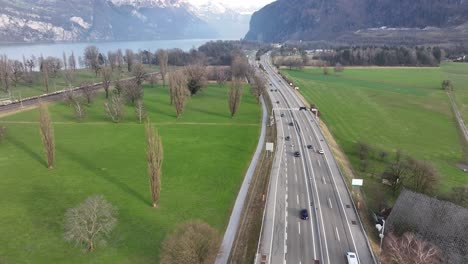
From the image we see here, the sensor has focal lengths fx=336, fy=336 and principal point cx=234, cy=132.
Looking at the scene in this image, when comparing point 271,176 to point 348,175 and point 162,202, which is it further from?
point 162,202

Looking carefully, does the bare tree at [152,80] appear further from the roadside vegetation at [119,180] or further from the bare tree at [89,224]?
the bare tree at [89,224]

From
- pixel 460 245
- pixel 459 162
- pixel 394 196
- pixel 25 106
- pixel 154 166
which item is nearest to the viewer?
pixel 460 245

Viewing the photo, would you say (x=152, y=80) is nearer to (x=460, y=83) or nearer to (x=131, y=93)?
(x=131, y=93)

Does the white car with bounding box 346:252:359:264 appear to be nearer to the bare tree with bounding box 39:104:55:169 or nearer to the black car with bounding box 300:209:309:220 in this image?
the black car with bounding box 300:209:309:220

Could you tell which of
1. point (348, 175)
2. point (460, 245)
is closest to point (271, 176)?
point (348, 175)

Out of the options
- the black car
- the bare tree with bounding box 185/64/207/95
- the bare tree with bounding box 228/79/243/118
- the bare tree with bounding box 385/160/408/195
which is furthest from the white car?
the bare tree with bounding box 185/64/207/95

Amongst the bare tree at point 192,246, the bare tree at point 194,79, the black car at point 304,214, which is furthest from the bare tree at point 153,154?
the bare tree at point 194,79

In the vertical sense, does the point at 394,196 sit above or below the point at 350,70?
below
